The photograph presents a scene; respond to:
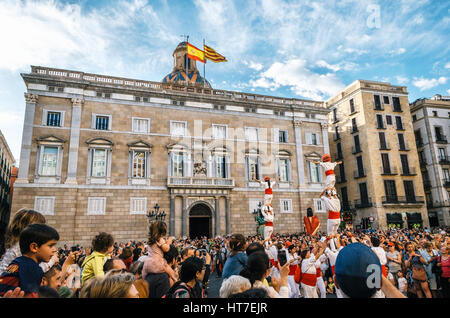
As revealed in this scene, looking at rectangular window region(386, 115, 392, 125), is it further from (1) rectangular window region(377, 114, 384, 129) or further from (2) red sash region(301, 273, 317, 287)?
(2) red sash region(301, 273, 317, 287)

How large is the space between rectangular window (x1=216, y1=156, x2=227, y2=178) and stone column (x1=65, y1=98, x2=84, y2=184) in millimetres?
12228

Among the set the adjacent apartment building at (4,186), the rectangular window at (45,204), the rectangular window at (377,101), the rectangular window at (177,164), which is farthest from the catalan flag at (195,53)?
the adjacent apartment building at (4,186)

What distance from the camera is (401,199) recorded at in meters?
31.5

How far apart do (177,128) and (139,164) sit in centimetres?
488

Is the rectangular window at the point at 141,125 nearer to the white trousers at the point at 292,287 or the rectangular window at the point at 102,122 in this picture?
the rectangular window at the point at 102,122

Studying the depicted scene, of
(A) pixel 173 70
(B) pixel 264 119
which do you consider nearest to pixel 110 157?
(B) pixel 264 119

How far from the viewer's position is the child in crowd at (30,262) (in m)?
2.82

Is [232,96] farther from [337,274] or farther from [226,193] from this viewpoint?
[337,274]

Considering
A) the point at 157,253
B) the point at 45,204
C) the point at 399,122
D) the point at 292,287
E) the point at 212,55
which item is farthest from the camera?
the point at 399,122

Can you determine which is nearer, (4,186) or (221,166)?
(221,166)

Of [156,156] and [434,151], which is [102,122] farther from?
[434,151]

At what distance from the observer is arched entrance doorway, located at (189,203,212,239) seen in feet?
86.6

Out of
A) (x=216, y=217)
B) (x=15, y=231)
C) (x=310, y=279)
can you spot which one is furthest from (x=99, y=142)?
(x=15, y=231)
